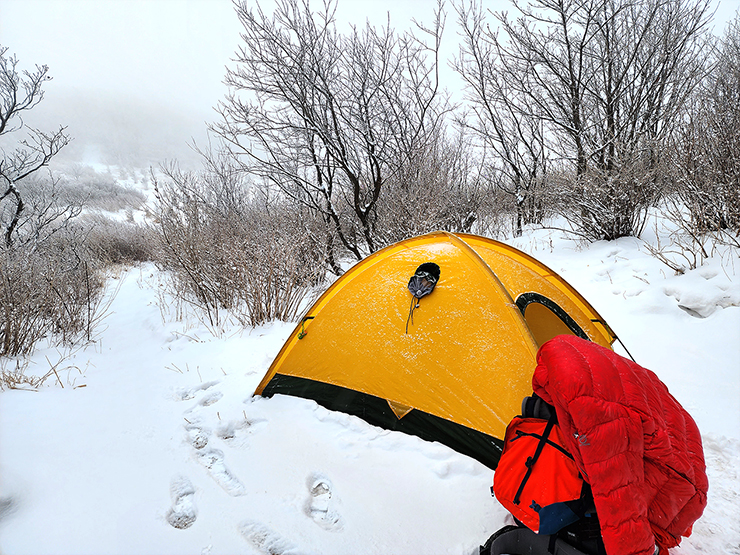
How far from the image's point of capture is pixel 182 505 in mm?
1724

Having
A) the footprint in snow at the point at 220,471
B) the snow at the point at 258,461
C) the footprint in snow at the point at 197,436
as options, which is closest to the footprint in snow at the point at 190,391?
the snow at the point at 258,461

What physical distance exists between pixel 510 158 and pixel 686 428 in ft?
34.3

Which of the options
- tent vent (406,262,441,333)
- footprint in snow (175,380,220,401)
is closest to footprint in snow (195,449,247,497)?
footprint in snow (175,380,220,401)

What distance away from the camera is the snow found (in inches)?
60.6

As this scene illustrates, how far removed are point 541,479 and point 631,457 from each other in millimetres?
311

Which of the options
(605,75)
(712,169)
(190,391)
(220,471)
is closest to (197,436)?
(220,471)

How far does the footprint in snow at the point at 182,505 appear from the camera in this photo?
163cm

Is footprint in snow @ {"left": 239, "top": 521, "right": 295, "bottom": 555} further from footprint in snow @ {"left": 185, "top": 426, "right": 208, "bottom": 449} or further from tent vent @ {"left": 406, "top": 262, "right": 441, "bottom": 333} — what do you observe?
tent vent @ {"left": 406, "top": 262, "right": 441, "bottom": 333}

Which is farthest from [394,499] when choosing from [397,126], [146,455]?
[397,126]

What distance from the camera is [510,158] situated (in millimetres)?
10086

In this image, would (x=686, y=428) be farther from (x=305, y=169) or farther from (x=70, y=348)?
(x=305, y=169)

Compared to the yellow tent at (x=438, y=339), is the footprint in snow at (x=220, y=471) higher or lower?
lower

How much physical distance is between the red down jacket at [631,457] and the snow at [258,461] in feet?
2.39

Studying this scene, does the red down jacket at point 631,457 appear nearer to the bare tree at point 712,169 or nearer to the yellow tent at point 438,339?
the yellow tent at point 438,339
